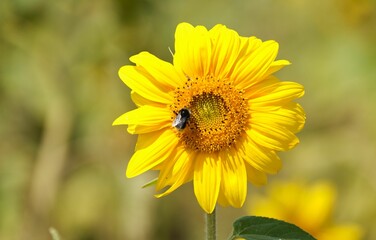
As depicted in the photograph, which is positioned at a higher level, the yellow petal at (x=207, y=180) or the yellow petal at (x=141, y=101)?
the yellow petal at (x=141, y=101)

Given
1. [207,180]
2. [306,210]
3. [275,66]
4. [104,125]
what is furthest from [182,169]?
[104,125]

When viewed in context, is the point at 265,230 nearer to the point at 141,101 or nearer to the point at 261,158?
the point at 261,158

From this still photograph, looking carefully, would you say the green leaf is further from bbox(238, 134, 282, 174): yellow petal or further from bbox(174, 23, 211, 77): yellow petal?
bbox(174, 23, 211, 77): yellow petal

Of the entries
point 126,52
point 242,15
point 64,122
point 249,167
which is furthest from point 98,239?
point 249,167

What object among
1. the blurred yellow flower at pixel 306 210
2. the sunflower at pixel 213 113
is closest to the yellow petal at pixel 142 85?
the sunflower at pixel 213 113

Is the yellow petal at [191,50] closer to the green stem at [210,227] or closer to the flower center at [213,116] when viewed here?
the flower center at [213,116]

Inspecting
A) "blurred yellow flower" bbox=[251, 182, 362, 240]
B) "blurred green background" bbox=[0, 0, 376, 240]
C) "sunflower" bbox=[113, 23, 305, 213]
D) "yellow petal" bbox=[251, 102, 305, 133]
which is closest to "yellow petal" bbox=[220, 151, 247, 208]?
"sunflower" bbox=[113, 23, 305, 213]
